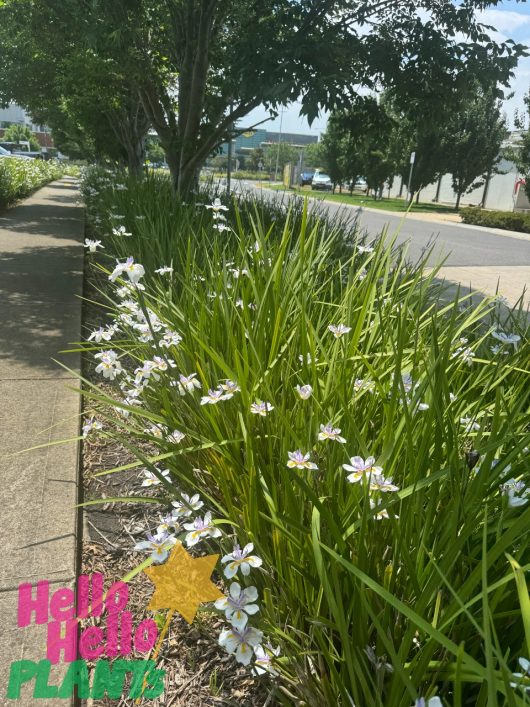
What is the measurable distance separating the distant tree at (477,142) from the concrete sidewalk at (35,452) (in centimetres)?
3135

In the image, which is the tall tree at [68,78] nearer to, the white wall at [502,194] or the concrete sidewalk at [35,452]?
the concrete sidewalk at [35,452]

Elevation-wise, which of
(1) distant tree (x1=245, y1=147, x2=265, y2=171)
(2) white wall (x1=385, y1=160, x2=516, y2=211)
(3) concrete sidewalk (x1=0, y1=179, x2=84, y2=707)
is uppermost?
(1) distant tree (x1=245, y1=147, x2=265, y2=171)

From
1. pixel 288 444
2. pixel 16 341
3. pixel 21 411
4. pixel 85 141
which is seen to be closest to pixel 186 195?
pixel 16 341

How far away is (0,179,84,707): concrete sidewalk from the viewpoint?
1675mm

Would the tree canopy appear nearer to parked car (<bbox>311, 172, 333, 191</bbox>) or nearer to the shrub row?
the shrub row

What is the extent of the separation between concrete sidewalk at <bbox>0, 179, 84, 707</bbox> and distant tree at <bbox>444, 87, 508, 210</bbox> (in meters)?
31.3

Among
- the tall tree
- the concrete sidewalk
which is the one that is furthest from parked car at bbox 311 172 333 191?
the concrete sidewalk

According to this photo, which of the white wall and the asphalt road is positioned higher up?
the white wall

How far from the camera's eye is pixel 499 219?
23.6m

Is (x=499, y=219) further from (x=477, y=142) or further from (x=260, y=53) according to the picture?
(x=260, y=53)

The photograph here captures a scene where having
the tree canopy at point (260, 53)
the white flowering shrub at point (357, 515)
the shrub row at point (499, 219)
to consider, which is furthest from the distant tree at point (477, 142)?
the white flowering shrub at point (357, 515)

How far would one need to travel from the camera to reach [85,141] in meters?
24.1

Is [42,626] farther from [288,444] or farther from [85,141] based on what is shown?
[85,141]

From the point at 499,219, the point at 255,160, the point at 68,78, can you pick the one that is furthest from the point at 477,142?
the point at 255,160
